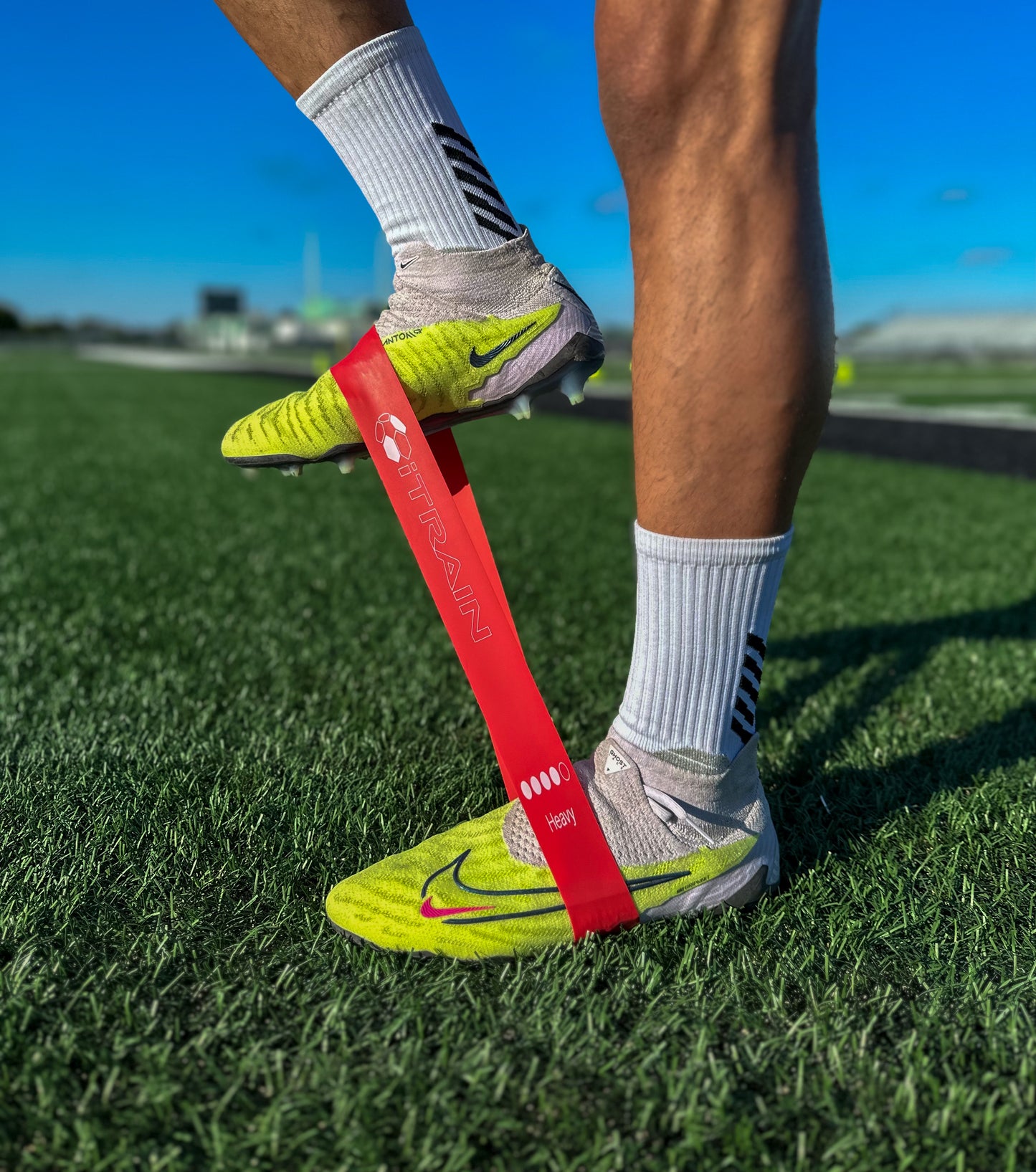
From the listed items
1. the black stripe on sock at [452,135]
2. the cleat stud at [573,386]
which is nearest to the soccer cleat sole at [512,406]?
the cleat stud at [573,386]

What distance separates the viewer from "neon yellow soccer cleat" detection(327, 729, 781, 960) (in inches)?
42.9

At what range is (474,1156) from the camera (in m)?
0.80

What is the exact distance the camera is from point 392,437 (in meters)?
1.18

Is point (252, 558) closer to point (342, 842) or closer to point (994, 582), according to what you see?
point (342, 842)

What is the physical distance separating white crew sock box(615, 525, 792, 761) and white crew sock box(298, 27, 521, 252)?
0.47m

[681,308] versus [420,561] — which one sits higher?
[681,308]

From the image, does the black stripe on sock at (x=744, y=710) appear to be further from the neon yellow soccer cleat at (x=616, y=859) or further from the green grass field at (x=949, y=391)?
the green grass field at (x=949, y=391)

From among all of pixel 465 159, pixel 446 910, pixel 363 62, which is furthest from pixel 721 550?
pixel 363 62

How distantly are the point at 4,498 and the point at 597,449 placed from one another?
438cm

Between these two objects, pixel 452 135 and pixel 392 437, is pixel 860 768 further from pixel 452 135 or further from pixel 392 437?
pixel 452 135

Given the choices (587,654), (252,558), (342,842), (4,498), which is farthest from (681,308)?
(4,498)

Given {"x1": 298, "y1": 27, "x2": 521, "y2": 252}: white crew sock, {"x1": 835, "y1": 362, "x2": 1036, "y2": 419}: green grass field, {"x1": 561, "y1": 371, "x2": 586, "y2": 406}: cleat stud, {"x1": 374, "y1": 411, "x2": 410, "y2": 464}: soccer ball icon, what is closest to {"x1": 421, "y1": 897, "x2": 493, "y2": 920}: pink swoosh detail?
{"x1": 374, "y1": 411, "x2": 410, "y2": 464}: soccer ball icon

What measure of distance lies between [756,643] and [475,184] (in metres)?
0.68

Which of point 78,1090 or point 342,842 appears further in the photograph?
point 342,842
